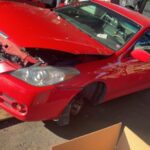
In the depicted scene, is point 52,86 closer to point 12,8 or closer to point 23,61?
point 23,61

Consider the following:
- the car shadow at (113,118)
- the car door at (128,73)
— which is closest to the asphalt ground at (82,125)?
the car shadow at (113,118)

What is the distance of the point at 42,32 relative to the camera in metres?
3.78

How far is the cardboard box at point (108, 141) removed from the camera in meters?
2.60

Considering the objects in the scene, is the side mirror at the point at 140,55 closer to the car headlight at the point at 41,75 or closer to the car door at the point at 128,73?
the car door at the point at 128,73

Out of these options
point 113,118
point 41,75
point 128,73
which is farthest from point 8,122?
point 128,73

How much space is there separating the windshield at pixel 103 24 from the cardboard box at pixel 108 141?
1693 mm

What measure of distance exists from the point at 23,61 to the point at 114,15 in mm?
1851

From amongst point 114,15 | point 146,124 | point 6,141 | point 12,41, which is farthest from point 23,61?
point 146,124

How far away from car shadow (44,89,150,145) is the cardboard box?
1.18 m

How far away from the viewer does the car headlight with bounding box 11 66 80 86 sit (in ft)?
11.4

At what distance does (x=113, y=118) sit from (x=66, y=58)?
4.84ft

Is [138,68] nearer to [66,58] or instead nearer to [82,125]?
[82,125]

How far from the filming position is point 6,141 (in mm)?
3775

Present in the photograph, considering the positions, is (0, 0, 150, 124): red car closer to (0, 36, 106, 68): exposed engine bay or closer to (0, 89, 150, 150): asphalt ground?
(0, 36, 106, 68): exposed engine bay
